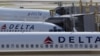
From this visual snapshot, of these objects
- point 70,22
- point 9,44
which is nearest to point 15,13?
point 70,22

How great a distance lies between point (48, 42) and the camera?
19.1 ft

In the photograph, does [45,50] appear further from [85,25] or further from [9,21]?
[9,21]

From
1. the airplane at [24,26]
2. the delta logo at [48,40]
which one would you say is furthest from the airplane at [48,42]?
the airplane at [24,26]

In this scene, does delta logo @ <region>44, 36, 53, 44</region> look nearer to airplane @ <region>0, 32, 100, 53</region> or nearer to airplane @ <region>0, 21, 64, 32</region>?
airplane @ <region>0, 32, 100, 53</region>

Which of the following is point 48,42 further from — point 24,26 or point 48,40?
point 24,26

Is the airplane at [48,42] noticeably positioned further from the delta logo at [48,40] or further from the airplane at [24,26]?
the airplane at [24,26]

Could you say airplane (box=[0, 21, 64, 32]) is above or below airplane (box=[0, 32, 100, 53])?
above

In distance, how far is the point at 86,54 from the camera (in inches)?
206

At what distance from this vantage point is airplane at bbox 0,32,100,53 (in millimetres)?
5582

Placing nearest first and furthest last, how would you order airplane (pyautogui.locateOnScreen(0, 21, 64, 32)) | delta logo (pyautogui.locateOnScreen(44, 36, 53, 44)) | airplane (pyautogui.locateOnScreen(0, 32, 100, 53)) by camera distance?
airplane (pyautogui.locateOnScreen(0, 32, 100, 53)), delta logo (pyautogui.locateOnScreen(44, 36, 53, 44)), airplane (pyautogui.locateOnScreen(0, 21, 64, 32))

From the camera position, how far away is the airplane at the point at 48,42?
5.58 m

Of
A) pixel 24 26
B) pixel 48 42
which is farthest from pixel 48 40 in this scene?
pixel 24 26

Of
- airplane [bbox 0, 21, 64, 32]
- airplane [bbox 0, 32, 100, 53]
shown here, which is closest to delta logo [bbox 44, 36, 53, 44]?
airplane [bbox 0, 32, 100, 53]

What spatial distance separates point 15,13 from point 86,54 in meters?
5.58
